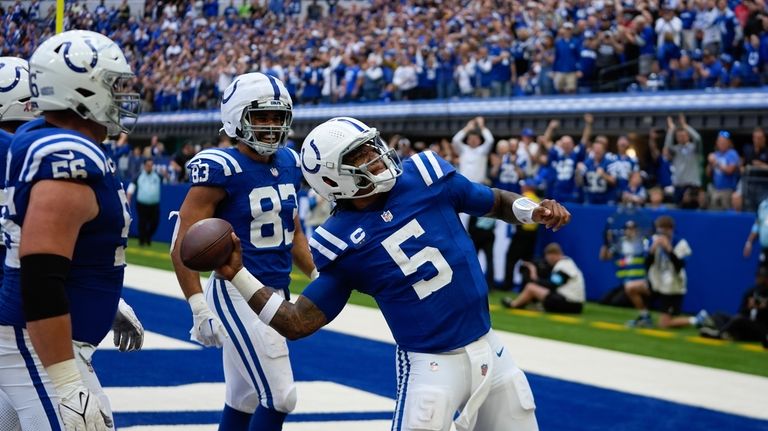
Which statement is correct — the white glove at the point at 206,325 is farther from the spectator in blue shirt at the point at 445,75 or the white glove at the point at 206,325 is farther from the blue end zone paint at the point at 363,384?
the spectator in blue shirt at the point at 445,75

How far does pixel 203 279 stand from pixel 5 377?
1100 cm

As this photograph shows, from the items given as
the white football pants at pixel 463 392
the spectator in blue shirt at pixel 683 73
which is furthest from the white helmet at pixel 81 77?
the spectator in blue shirt at pixel 683 73

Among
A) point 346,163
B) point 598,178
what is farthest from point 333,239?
point 598,178

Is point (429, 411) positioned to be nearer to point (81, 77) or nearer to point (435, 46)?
point (81, 77)

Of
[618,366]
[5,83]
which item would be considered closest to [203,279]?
[618,366]

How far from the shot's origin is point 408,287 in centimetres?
416

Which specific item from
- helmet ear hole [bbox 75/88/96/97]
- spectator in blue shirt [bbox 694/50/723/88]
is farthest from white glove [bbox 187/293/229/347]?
spectator in blue shirt [bbox 694/50/723/88]

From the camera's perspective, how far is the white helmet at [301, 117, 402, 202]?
419 cm

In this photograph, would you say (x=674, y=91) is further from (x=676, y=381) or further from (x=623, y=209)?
(x=676, y=381)

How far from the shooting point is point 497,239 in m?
15.1

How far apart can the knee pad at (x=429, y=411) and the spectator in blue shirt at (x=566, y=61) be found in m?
14.5

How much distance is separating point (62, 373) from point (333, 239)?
114 cm

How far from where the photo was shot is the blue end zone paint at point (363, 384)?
709cm

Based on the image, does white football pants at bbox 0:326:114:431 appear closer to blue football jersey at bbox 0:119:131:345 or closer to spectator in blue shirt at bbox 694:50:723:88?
blue football jersey at bbox 0:119:131:345
